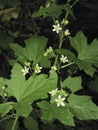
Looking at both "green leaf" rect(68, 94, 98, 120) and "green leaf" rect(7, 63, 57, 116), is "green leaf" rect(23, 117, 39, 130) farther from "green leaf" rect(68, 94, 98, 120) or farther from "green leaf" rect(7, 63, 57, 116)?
"green leaf" rect(7, 63, 57, 116)

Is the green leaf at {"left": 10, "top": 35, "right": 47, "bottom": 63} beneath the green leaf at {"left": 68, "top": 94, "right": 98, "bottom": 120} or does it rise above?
above

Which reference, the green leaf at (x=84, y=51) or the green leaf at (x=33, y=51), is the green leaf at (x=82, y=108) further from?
the green leaf at (x=33, y=51)

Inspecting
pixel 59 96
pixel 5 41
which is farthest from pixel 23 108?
pixel 5 41

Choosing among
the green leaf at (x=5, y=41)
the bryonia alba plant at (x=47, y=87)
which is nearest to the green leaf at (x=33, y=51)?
the bryonia alba plant at (x=47, y=87)

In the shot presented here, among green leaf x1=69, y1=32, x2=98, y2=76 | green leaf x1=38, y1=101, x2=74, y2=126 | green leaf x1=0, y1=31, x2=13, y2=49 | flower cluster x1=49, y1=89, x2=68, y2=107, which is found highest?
green leaf x1=0, y1=31, x2=13, y2=49

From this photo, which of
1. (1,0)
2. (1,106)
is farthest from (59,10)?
(1,0)

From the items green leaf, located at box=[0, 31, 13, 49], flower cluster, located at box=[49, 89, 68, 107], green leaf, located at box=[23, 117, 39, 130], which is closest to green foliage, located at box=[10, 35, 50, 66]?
flower cluster, located at box=[49, 89, 68, 107]

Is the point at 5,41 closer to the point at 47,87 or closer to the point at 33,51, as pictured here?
the point at 33,51
